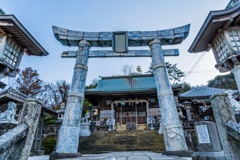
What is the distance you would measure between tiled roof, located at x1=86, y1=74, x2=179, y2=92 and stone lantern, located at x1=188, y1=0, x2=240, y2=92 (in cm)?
830

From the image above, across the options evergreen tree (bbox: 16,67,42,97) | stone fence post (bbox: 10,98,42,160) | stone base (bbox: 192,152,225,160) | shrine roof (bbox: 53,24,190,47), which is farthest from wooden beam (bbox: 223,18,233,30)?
evergreen tree (bbox: 16,67,42,97)

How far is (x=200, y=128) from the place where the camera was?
16.0 feet

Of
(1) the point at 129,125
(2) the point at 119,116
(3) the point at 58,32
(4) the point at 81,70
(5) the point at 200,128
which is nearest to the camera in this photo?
(5) the point at 200,128

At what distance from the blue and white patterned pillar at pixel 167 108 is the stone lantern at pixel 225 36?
639 centimetres

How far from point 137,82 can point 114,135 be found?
10.3m

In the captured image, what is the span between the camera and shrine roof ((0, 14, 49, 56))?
9.22 metres

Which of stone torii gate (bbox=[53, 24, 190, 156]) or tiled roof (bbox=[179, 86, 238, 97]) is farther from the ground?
tiled roof (bbox=[179, 86, 238, 97])

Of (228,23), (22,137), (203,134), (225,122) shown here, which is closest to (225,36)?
(228,23)

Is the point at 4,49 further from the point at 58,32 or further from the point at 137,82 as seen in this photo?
the point at 137,82

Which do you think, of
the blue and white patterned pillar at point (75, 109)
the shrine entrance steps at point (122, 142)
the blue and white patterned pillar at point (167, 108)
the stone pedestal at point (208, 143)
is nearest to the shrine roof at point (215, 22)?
the blue and white patterned pillar at point (167, 108)

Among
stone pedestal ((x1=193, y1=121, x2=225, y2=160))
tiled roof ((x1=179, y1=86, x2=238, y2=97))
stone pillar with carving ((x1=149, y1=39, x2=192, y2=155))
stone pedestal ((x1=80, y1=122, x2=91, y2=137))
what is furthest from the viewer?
tiled roof ((x1=179, y1=86, x2=238, y2=97))

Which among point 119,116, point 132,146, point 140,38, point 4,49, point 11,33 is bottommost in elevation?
point 132,146

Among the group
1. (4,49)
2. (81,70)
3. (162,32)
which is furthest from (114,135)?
(4,49)

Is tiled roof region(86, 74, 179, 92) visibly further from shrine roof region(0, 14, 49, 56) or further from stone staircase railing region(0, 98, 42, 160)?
stone staircase railing region(0, 98, 42, 160)
